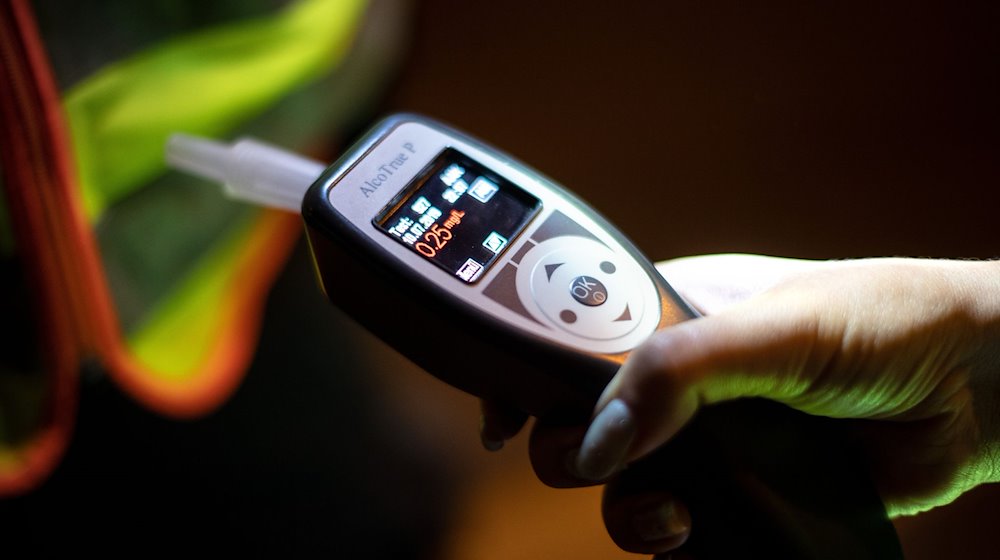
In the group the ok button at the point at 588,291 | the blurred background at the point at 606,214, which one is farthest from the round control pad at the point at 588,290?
the blurred background at the point at 606,214

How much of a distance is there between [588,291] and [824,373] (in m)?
0.14

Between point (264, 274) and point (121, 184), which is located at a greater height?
point (121, 184)

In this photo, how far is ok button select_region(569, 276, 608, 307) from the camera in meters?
0.50

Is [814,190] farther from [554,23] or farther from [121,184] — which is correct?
[121,184]

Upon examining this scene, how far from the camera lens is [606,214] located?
0.91 metres

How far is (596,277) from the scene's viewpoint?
0.51 metres

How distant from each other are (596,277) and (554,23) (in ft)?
1.66

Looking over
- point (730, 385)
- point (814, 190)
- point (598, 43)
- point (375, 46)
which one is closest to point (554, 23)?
point (598, 43)

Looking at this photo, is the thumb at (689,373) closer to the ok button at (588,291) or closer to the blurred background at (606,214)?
the ok button at (588,291)

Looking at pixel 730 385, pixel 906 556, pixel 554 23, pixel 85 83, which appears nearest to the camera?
pixel 730 385

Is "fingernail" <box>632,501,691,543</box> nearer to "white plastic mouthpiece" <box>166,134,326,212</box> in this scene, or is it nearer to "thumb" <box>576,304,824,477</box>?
"thumb" <box>576,304,824,477</box>

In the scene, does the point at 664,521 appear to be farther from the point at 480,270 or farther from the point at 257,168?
the point at 257,168

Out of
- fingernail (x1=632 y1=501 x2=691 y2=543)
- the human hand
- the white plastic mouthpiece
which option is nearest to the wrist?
the human hand

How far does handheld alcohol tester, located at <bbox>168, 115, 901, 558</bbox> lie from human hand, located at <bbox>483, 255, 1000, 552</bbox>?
3 centimetres
